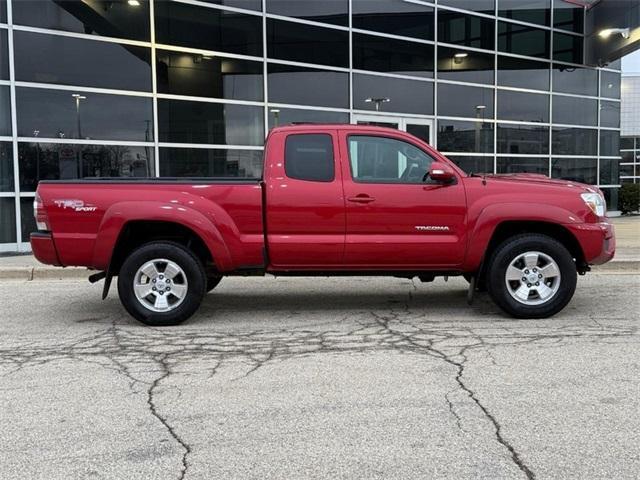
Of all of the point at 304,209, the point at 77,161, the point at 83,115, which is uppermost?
the point at 83,115

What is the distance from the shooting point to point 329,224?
636 centimetres

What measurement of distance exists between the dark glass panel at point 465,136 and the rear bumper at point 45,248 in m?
12.0

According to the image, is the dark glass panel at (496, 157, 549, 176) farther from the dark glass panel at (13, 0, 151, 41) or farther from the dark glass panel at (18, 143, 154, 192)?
the dark glass panel at (13, 0, 151, 41)

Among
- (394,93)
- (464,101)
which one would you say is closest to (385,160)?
(394,93)

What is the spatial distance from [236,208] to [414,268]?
6.29 ft

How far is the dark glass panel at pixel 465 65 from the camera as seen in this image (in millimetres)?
16609

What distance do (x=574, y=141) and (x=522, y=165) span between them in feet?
7.80

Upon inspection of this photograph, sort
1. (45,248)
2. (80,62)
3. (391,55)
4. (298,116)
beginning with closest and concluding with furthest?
(45,248), (80,62), (298,116), (391,55)

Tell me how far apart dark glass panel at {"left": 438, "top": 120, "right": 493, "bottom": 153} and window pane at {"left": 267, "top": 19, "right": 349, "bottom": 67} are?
3.29 meters

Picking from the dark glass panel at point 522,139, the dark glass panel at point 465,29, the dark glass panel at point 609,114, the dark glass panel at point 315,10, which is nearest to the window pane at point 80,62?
the dark glass panel at point 315,10

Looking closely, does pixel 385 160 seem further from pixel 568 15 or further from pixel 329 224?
pixel 568 15

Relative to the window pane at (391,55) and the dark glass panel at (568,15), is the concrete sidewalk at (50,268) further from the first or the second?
the dark glass panel at (568,15)

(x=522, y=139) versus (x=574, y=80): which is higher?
(x=574, y=80)

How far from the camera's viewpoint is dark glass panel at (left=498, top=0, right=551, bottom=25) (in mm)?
17422
